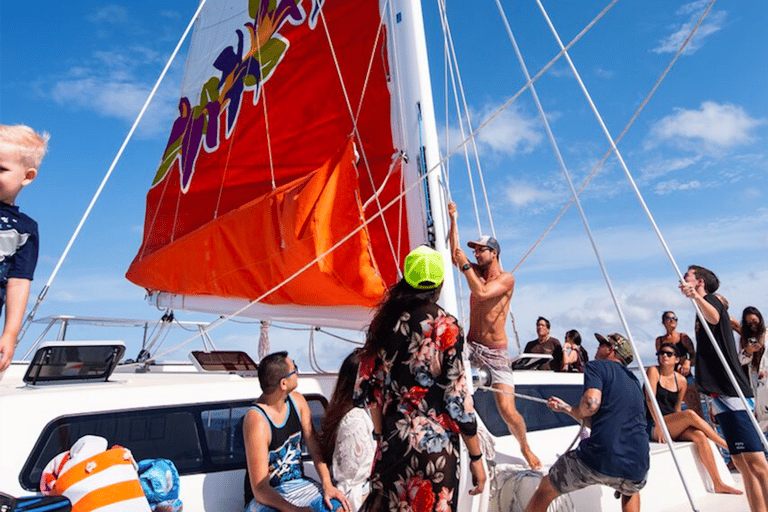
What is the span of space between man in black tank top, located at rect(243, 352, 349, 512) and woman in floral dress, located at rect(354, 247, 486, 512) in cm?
72

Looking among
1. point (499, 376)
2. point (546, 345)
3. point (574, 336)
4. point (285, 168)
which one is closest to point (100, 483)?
point (499, 376)

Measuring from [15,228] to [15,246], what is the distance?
51 mm

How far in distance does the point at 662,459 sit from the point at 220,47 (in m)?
5.45

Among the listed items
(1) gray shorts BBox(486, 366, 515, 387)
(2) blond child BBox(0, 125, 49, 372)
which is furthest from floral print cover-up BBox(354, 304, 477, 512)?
(1) gray shorts BBox(486, 366, 515, 387)

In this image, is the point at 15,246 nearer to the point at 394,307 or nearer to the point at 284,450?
the point at 394,307

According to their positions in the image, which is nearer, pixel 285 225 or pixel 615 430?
pixel 615 430

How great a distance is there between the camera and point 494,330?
169 inches

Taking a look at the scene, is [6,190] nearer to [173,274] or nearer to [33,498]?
[33,498]

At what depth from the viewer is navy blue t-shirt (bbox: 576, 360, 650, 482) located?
3219 millimetres

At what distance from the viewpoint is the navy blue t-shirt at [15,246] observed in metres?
1.84

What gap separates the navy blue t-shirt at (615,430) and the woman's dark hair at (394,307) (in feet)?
4.30

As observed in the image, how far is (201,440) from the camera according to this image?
135 inches

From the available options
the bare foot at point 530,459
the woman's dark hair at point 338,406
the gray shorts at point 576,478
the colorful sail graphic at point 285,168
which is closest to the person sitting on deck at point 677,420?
the bare foot at point 530,459

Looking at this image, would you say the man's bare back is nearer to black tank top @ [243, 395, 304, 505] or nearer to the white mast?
the white mast
